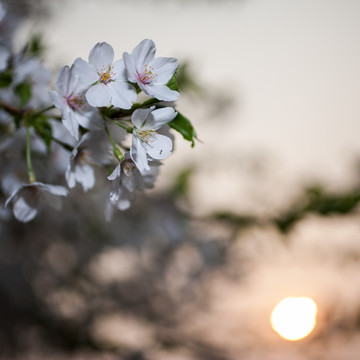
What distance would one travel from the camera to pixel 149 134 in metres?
0.44

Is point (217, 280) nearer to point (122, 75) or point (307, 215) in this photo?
point (307, 215)

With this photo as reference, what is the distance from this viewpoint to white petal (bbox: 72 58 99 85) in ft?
1.39

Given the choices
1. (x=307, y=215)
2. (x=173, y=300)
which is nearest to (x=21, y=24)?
(x=307, y=215)

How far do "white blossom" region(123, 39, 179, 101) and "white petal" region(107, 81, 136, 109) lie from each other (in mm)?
11

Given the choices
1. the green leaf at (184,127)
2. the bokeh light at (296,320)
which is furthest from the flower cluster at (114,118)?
the bokeh light at (296,320)

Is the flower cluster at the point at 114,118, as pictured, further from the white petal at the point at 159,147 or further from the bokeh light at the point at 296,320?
the bokeh light at the point at 296,320

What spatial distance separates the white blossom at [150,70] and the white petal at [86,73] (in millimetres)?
39

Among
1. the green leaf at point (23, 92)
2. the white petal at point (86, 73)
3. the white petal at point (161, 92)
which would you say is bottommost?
the white petal at point (161, 92)

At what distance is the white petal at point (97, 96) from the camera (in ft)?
1.35

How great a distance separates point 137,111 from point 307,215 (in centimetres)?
65

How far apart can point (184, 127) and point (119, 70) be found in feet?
0.30

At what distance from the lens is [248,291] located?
6.00 ft

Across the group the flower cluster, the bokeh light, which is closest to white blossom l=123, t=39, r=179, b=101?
the flower cluster

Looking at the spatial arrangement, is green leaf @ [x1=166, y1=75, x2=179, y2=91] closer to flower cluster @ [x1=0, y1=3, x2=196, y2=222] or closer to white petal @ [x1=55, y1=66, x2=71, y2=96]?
flower cluster @ [x1=0, y1=3, x2=196, y2=222]
